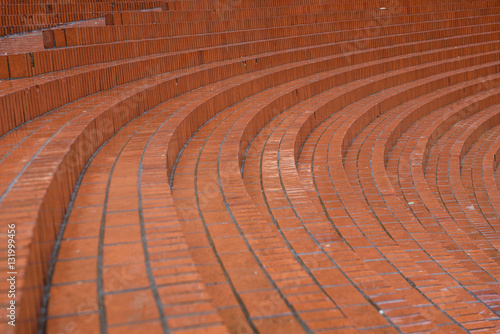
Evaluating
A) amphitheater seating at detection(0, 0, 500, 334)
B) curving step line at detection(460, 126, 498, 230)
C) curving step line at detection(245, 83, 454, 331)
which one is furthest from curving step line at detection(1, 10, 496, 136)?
curving step line at detection(460, 126, 498, 230)

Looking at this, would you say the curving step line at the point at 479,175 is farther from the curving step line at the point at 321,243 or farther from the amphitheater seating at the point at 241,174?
the curving step line at the point at 321,243

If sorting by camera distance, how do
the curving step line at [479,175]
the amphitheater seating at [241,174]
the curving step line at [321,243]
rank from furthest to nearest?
the curving step line at [479,175] < the curving step line at [321,243] < the amphitheater seating at [241,174]

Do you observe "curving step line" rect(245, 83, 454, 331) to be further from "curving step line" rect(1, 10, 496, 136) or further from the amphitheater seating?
"curving step line" rect(1, 10, 496, 136)

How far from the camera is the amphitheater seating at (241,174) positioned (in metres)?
1.97

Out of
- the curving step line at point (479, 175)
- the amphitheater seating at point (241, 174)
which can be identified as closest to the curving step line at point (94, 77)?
the amphitheater seating at point (241, 174)

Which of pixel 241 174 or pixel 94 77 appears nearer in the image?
pixel 241 174

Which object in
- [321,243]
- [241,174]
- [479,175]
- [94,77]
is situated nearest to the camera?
[321,243]

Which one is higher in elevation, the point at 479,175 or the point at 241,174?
the point at 241,174

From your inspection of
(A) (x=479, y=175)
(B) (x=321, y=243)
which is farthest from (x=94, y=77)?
(A) (x=479, y=175)

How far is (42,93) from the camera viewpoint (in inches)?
157

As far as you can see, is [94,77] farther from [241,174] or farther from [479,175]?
[479,175]

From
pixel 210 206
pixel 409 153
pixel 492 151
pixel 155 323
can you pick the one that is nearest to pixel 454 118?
pixel 492 151

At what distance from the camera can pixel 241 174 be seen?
4117 millimetres

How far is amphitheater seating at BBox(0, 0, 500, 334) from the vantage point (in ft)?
6.47
